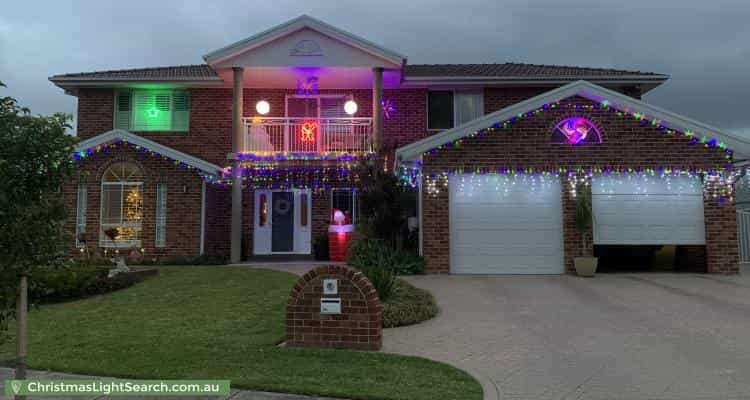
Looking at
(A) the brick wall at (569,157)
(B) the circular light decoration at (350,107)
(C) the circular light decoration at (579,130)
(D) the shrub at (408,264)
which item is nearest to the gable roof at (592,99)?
(A) the brick wall at (569,157)

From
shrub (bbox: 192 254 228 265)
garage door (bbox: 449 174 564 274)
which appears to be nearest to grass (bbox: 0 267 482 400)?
shrub (bbox: 192 254 228 265)

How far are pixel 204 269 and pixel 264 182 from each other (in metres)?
4.31

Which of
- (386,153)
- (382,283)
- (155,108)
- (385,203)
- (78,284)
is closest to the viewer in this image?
(382,283)

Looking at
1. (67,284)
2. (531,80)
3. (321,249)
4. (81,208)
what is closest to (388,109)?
(531,80)

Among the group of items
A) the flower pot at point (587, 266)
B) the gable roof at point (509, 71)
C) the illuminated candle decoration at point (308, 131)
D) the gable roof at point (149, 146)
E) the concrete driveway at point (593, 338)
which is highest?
the gable roof at point (509, 71)

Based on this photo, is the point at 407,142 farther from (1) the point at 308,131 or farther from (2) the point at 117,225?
(2) the point at 117,225

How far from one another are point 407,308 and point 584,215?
5.95 m

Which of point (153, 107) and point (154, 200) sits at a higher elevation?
point (153, 107)

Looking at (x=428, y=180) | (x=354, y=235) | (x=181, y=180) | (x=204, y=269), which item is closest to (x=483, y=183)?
(x=428, y=180)

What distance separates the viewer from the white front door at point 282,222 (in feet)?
50.6

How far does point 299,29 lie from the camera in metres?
14.0

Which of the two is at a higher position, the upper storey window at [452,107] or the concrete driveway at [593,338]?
the upper storey window at [452,107]

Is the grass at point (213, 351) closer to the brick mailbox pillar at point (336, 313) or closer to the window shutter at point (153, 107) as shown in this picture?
the brick mailbox pillar at point (336, 313)

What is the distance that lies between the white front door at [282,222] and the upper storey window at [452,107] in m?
4.63
